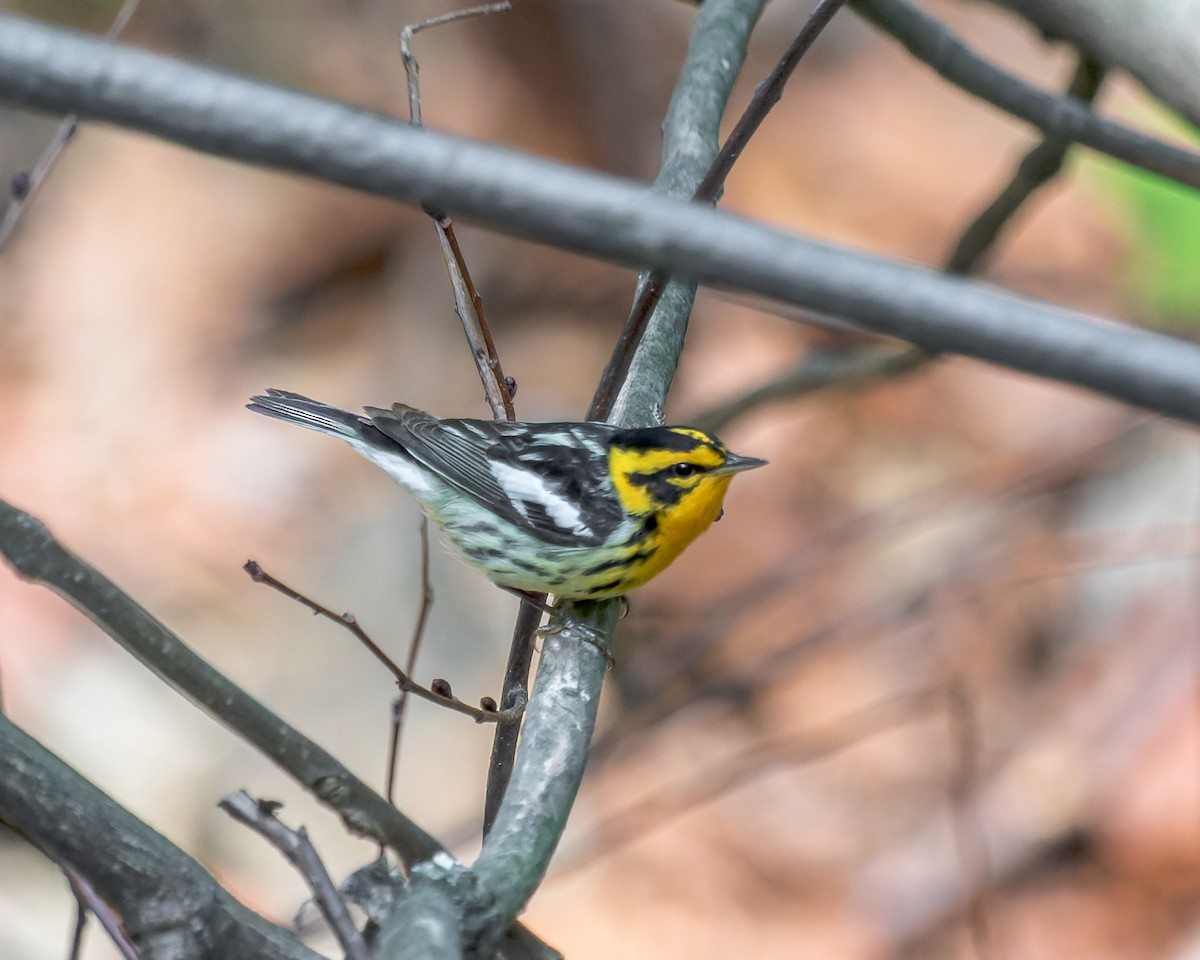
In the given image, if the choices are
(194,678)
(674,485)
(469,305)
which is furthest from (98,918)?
(674,485)

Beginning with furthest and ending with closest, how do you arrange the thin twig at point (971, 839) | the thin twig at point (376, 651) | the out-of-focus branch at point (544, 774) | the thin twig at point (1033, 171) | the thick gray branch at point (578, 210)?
the thin twig at point (971, 839)
the thin twig at point (1033, 171)
the thin twig at point (376, 651)
the out-of-focus branch at point (544, 774)
the thick gray branch at point (578, 210)

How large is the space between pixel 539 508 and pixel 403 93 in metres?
4.32

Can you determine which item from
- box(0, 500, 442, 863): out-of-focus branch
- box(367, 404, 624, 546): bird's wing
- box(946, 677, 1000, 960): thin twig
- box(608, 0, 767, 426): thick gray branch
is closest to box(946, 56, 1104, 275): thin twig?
box(608, 0, 767, 426): thick gray branch

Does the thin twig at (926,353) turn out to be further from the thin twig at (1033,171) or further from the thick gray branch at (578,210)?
the thick gray branch at (578,210)

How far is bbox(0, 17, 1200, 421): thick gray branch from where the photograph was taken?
797 mm

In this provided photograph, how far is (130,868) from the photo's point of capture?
121cm

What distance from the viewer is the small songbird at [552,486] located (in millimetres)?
2859

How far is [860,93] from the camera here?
7359 millimetres

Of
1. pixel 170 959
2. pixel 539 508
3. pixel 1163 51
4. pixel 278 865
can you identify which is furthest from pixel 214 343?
pixel 170 959

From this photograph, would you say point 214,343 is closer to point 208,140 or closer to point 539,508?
point 539,508

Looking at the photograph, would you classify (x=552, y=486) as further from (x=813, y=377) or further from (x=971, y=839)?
(x=971, y=839)

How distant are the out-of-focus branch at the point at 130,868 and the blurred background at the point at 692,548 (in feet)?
7.16

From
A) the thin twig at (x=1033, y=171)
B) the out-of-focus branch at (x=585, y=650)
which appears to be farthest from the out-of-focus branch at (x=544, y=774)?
the thin twig at (x=1033, y=171)

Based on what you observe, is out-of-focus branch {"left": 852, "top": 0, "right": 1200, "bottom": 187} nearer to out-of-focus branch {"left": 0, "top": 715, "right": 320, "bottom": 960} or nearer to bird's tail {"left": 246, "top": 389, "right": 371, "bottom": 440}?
bird's tail {"left": 246, "top": 389, "right": 371, "bottom": 440}
